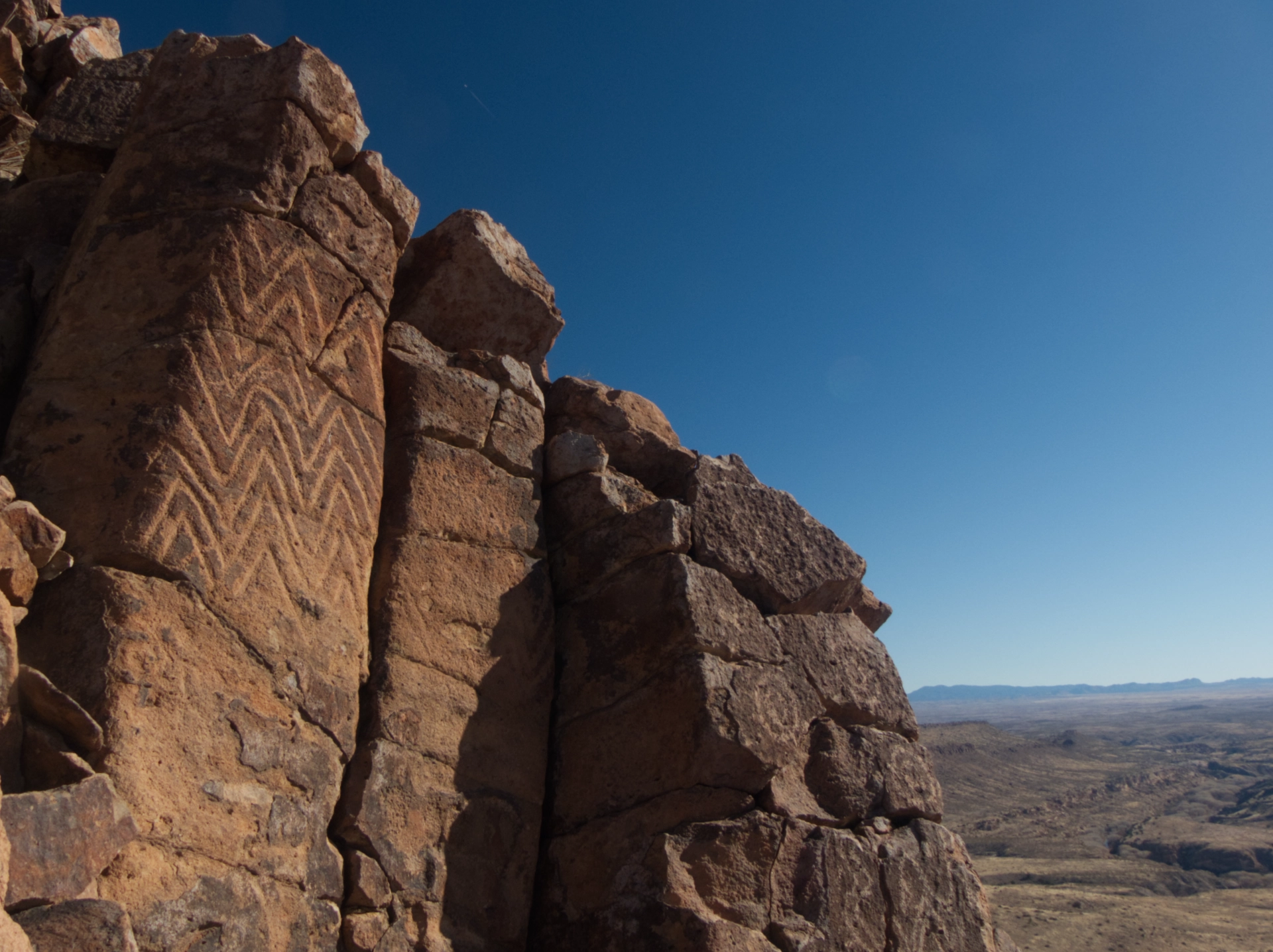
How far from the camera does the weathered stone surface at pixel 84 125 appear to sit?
467 cm

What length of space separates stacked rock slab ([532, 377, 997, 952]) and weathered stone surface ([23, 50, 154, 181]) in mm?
2891

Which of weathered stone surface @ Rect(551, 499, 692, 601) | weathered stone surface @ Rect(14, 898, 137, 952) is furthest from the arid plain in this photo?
weathered stone surface @ Rect(14, 898, 137, 952)

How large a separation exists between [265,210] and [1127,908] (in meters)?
24.5

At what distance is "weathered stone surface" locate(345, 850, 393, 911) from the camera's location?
3428 millimetres

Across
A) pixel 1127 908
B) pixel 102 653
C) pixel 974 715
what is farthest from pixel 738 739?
pixel 974 715

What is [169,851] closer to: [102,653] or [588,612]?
[102,653]

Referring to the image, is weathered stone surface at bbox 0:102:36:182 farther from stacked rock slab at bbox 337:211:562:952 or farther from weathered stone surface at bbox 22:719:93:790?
weathered stone surface at bbox 22:719:93:790

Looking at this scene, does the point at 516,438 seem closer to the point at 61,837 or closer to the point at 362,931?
the point at 362,931

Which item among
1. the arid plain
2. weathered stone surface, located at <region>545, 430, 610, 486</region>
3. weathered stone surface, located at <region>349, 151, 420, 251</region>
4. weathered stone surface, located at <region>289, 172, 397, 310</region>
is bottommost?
the arid plain

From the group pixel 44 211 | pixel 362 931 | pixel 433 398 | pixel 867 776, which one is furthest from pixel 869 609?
pixel 44 211

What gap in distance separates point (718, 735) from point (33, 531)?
2.77 metres

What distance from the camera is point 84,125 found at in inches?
185

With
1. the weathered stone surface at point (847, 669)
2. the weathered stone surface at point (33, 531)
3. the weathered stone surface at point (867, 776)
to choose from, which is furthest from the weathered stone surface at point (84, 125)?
the weathered stone surface at point (867, 776)

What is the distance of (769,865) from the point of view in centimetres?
393
